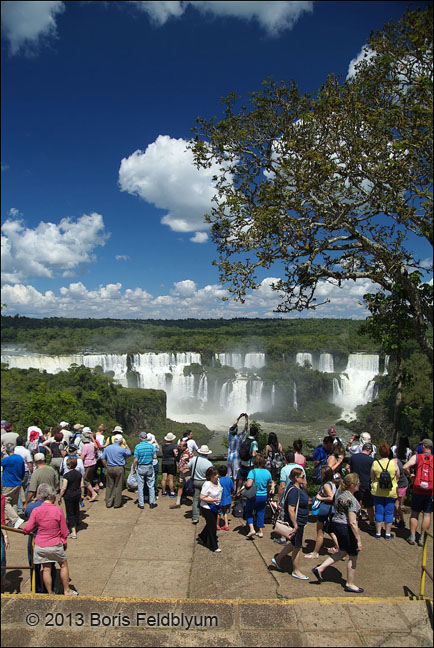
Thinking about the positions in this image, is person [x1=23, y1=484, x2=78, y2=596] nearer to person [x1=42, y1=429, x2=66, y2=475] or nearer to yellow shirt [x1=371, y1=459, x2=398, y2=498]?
person [x1=42, y1=429, x2=66, y2=475]

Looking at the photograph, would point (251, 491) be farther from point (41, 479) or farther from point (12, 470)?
point (12, 470)

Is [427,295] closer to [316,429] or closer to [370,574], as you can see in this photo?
[370,574]

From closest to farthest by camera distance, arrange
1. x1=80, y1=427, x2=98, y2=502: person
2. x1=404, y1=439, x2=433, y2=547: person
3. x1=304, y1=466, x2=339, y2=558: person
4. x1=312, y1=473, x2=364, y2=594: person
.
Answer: x1=312, y1=473, x2=364, y2=594: person
x1=304, y1=466, x2=339, y2=558: person
x1=404, y1=439, x2=433, y2=547: person
x1=80, y1=427, x2=98, y2=502: person

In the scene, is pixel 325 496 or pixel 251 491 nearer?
pixel 325 496

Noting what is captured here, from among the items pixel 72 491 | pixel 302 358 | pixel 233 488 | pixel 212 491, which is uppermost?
pixel 212 491

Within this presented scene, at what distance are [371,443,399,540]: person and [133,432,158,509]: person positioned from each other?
3.82 metres

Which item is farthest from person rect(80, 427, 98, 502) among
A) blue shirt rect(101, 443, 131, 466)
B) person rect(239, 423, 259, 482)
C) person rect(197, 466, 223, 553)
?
person rect(197, 466, 223, 553)

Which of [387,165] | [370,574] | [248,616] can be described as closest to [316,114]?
[387,165]

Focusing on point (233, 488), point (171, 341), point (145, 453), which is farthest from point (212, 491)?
point (171, 341)

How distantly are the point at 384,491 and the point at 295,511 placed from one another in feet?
5.77

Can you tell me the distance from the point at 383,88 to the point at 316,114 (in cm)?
145

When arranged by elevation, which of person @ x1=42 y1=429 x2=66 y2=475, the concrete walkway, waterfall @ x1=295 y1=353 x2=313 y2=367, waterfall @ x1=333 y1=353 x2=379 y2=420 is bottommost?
waterfall @ x1=333 y1=353 x2=379 y2=420

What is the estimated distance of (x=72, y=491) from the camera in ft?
20.7

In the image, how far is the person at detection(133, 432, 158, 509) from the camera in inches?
309
